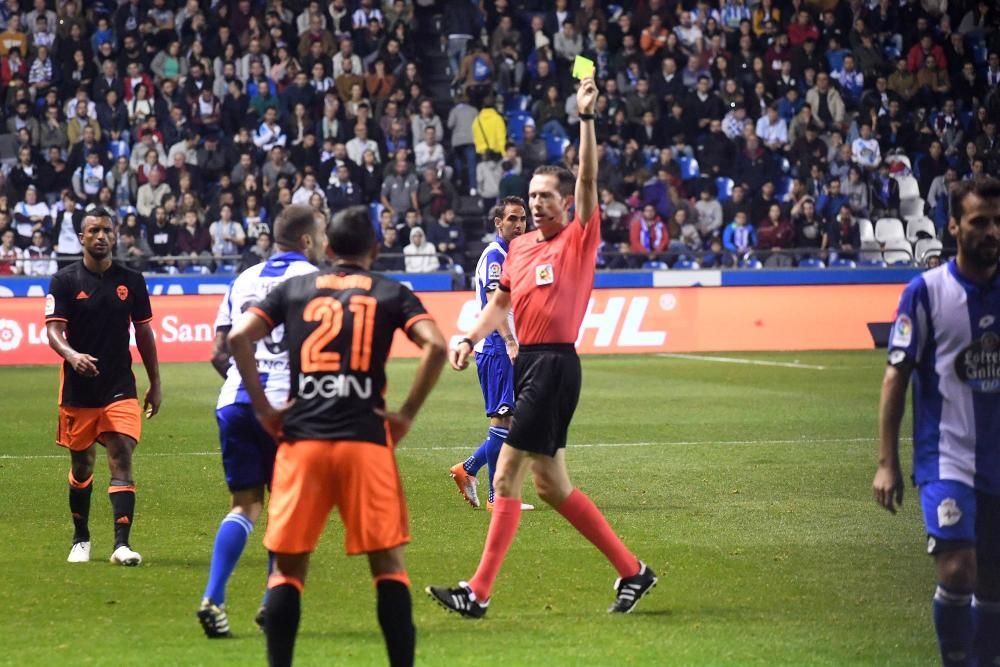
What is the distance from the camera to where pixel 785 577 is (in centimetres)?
846

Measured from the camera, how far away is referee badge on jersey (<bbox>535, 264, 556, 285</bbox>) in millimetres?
7527

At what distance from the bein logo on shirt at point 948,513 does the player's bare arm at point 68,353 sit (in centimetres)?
528

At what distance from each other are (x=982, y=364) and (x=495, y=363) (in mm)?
5829

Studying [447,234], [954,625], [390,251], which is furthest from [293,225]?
[447,234]

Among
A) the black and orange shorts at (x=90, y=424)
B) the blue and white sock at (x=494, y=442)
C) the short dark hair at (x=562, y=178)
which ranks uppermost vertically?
the short dark hair at (x=562, y=178)

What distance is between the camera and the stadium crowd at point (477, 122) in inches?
1057

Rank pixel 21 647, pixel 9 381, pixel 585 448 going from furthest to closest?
pixel 9 381 → pixel 585 448 → pixel 21 647

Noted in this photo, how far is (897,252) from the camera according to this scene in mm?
27281

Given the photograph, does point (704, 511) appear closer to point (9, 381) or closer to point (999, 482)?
point (999, 482)

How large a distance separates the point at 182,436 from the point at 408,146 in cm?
1423

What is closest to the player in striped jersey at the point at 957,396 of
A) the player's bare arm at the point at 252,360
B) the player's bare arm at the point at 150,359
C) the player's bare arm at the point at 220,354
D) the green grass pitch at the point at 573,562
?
the green grass pitch at the point at 573,562

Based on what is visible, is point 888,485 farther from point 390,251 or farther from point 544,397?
point 390,251

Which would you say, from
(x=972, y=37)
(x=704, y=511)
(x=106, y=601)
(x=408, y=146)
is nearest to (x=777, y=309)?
(x=408, y=146)

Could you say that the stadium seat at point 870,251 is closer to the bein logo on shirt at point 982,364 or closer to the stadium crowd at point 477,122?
the stadium crowd at point 477,122
